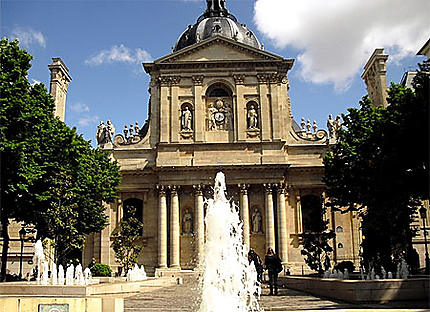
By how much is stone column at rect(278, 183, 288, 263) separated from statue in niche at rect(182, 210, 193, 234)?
780 cm

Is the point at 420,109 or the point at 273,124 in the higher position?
the point at 273,124

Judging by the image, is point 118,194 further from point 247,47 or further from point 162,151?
point 247,47

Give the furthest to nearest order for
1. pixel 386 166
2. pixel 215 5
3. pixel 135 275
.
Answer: pixel 215 5
pixel 135 275
pixel 386 166

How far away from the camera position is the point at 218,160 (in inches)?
1815

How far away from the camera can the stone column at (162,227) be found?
44.4 m

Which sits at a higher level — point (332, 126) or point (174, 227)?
point (332, 126)

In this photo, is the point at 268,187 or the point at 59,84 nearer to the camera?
the point at 268,187

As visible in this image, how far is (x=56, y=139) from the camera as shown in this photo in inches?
1175

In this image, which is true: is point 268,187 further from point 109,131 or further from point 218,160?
point 109,131

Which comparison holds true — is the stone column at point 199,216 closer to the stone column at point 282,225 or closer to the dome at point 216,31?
the stone column at point 282,225

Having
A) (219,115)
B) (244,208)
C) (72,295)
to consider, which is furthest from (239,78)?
(72,295)

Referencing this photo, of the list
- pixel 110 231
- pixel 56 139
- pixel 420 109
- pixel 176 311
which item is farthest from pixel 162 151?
pixel 176 311

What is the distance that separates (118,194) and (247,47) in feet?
59.4

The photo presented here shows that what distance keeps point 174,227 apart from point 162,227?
3.43 ft
